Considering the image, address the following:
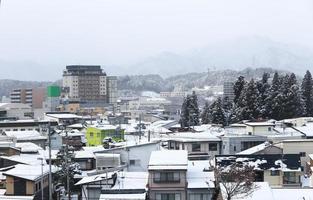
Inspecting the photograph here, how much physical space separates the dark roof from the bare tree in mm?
1072

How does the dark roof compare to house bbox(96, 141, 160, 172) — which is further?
house bbox(96, 141, 160, 172)

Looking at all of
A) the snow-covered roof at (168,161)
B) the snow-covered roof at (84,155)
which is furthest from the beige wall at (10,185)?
the snow-covered roof at (84,155)

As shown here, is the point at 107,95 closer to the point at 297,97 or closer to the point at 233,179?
the point at 297,97

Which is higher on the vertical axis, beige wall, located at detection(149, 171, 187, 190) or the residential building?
the residential building

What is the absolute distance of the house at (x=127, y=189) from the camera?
1257 cm

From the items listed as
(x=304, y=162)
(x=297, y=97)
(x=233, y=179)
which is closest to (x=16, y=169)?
(x=233, y=179)

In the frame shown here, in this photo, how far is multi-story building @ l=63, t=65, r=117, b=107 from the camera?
81000mm

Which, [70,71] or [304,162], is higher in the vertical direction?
[70,71]

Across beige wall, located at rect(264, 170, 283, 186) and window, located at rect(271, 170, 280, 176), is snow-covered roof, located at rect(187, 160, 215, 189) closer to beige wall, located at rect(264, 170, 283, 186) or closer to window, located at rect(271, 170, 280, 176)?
beige wall, located at rect(264, 170, 283, 186)

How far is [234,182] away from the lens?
40.1ft

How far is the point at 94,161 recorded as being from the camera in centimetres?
1822

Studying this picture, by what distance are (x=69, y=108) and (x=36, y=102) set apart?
11.3 meters

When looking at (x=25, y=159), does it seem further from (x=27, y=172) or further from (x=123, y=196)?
(x=123, y=196)

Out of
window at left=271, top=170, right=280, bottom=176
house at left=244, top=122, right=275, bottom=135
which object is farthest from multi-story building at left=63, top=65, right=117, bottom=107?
window at left=271, top=170, right=280, bottom=176
